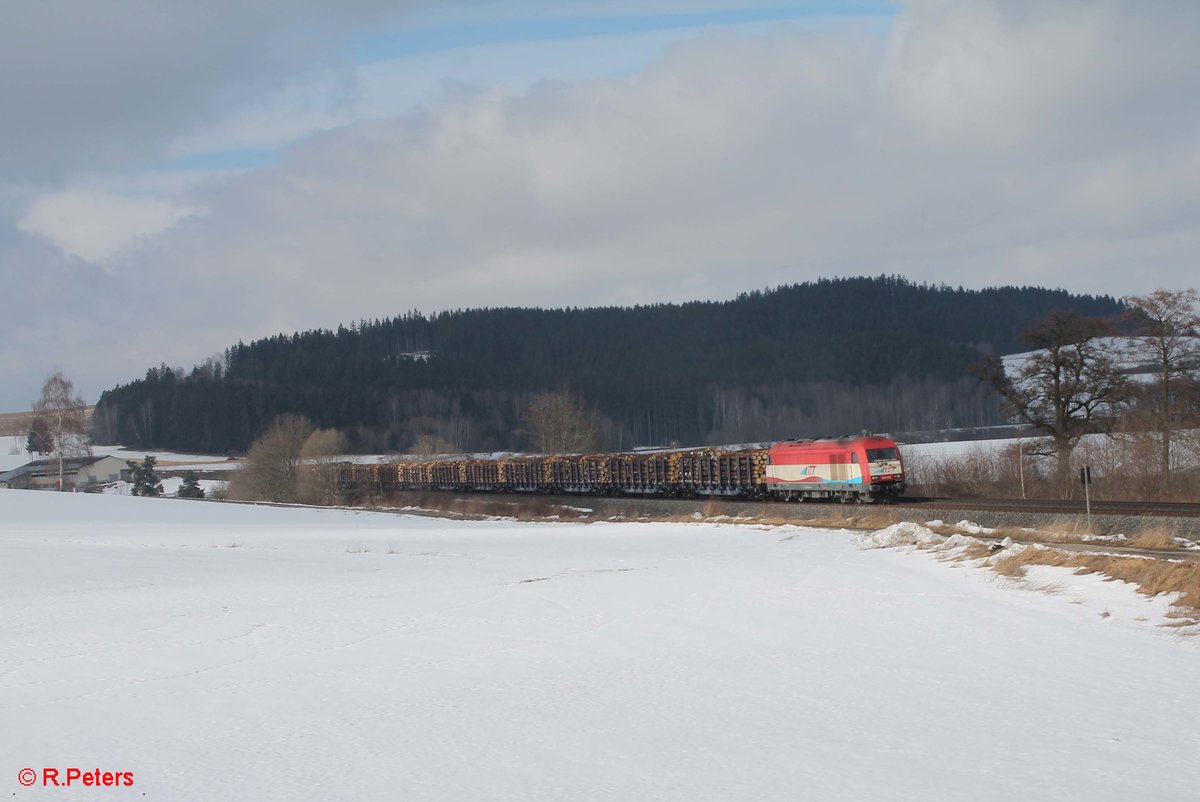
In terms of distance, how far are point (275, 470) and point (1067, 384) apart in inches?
2587

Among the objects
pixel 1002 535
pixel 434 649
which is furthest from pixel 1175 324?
pixel 434 649

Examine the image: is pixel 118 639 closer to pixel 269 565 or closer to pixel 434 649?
pixel 434 649

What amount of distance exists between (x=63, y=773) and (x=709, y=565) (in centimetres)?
1794

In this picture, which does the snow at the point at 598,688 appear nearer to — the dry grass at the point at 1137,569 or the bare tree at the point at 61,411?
the dry grass at the point at 1137,569

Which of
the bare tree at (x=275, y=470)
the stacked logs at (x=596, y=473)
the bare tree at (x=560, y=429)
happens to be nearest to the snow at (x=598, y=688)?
the stacked logs at (x=596, y=473)

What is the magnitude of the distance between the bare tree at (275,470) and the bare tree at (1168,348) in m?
66.9

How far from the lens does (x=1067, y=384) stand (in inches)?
1957

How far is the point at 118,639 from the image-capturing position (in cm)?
1353

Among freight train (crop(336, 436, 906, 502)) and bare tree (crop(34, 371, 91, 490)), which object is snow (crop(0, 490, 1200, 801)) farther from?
bare tree (crop(34, 371, 91, 490))

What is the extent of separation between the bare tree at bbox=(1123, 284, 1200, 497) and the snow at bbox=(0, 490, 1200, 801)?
27574 mm

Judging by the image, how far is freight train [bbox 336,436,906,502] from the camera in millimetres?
44156

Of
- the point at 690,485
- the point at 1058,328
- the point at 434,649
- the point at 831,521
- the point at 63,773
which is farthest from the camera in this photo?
the point at 690,485

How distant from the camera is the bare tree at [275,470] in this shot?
89.6m

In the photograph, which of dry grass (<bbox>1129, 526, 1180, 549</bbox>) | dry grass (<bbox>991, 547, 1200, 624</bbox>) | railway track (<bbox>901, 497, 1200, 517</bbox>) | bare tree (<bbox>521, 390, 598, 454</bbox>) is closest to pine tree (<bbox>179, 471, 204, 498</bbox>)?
bare tree (<bbox>521, 390, 598, 454</bbox>)
